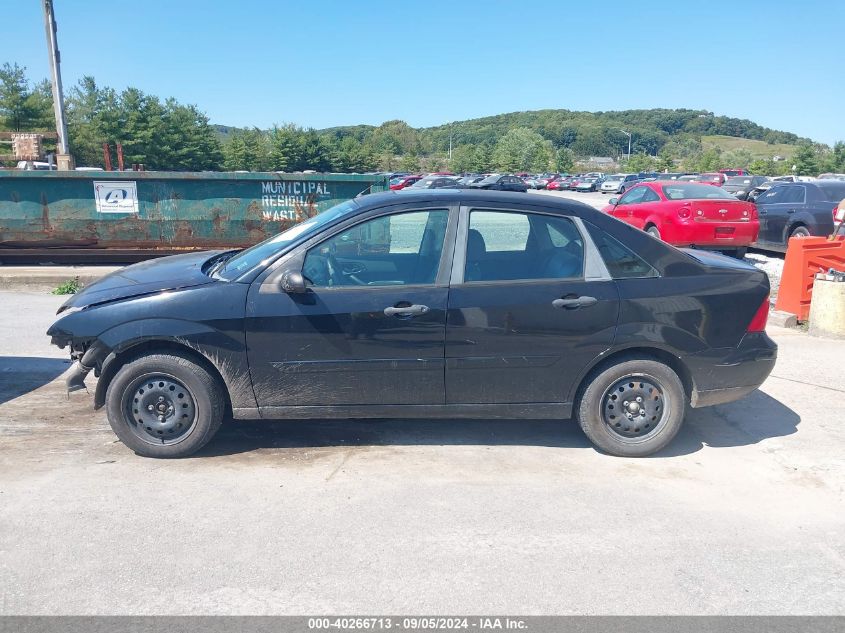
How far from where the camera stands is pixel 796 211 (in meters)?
13.7

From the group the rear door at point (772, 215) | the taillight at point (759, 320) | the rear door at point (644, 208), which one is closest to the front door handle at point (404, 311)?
the taillight at point (759, 320)

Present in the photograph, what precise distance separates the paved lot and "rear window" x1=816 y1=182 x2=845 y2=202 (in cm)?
987

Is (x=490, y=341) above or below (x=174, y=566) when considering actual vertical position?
above

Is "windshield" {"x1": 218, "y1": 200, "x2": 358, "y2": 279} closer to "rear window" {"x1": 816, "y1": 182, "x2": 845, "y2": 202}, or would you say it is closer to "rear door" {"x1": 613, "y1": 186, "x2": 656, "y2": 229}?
"rear door" {"x1": 613, "y1": 186, "x2": 656, "y2": 229}

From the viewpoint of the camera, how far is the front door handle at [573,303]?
459 cm

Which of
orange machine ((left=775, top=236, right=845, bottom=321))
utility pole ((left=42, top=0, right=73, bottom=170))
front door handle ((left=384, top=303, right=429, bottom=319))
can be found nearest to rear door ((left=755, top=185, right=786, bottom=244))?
orange machine ((left=775, top=236, right=845, bottom=321))

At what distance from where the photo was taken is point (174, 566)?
11.2ft

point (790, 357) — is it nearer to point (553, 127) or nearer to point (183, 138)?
point (183, 138)

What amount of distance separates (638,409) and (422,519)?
5.83 feet

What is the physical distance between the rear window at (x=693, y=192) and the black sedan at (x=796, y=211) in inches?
57.7

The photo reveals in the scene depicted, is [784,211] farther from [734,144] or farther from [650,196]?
[734,144]

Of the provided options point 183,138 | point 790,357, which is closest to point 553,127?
point 183,138

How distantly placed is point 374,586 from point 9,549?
1.86 m

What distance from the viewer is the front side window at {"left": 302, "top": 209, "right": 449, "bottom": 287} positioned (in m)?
4.59
